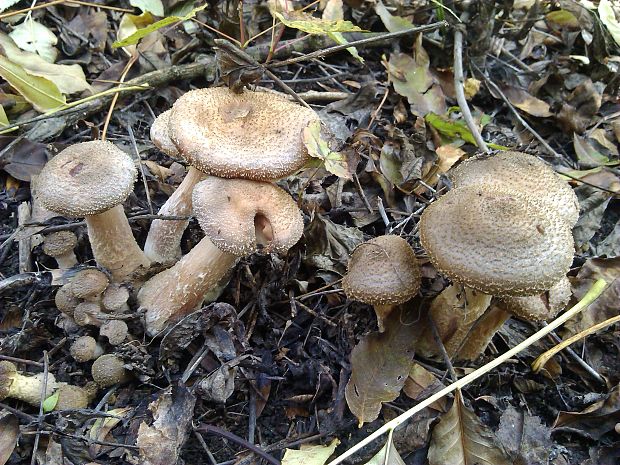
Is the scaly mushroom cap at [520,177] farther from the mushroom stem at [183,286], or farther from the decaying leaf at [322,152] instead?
the mushroom stem at [183,286]

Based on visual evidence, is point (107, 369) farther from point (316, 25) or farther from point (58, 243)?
point (316, 25)

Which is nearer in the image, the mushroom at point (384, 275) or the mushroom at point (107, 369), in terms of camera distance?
the mushroom at point (384, 275)

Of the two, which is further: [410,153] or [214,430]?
[410,153]

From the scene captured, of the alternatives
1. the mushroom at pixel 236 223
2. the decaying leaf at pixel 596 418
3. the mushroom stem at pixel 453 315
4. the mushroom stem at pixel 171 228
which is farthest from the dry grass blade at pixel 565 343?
the mushroom stem at pixel 171 228

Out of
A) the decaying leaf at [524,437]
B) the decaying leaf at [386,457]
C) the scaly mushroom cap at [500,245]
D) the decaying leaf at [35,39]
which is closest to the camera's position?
the scaly mushroom cap at [500,245]

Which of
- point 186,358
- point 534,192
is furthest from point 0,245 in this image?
point 534,192

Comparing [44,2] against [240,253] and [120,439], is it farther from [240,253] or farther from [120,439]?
[120,439]

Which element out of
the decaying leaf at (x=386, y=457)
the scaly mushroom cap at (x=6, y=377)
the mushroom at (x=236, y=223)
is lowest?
the decaying leaf at (x=386, y=457)

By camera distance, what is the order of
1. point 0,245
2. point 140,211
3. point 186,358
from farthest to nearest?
point 140,211, point 0,245, point 186,358
